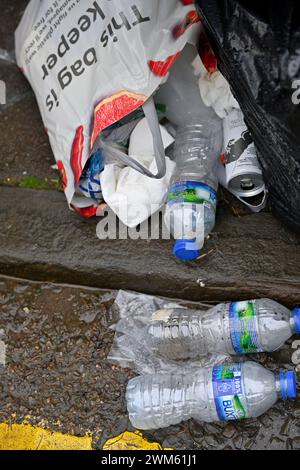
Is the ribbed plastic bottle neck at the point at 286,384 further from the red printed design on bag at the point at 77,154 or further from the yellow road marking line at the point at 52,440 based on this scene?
the red printed design on bag at the point at 77,154

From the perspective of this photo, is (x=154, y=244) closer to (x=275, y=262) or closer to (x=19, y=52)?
(x=275, y=262)

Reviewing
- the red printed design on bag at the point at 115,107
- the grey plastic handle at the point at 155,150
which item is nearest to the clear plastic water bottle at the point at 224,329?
the grey plastic handle at the point at 155,150

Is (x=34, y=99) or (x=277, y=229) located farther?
(x=34, y=99)

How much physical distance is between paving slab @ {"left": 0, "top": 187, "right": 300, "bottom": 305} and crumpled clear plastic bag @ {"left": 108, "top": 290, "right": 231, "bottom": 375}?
37mm

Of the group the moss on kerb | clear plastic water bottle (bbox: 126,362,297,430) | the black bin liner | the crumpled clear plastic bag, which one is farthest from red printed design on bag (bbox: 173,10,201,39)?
clear plastic water bottle (bbox: 126,362,297,430)

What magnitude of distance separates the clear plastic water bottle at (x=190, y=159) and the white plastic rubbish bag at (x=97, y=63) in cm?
12

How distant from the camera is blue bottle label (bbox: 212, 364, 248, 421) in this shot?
1.73 meters

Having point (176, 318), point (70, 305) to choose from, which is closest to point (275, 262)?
point (176, 318)

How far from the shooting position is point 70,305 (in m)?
2.11

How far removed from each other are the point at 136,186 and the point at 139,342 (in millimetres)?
475

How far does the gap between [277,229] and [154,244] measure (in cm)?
38

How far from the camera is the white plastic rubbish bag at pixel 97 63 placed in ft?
6.29

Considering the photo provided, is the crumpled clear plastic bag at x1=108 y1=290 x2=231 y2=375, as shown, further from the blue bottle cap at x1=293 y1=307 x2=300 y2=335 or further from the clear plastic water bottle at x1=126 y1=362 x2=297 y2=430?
the blue bottle cap at x1=293 y1=307 x2=300 y2=335

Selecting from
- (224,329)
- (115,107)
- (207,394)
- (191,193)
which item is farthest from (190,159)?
(207,394)
